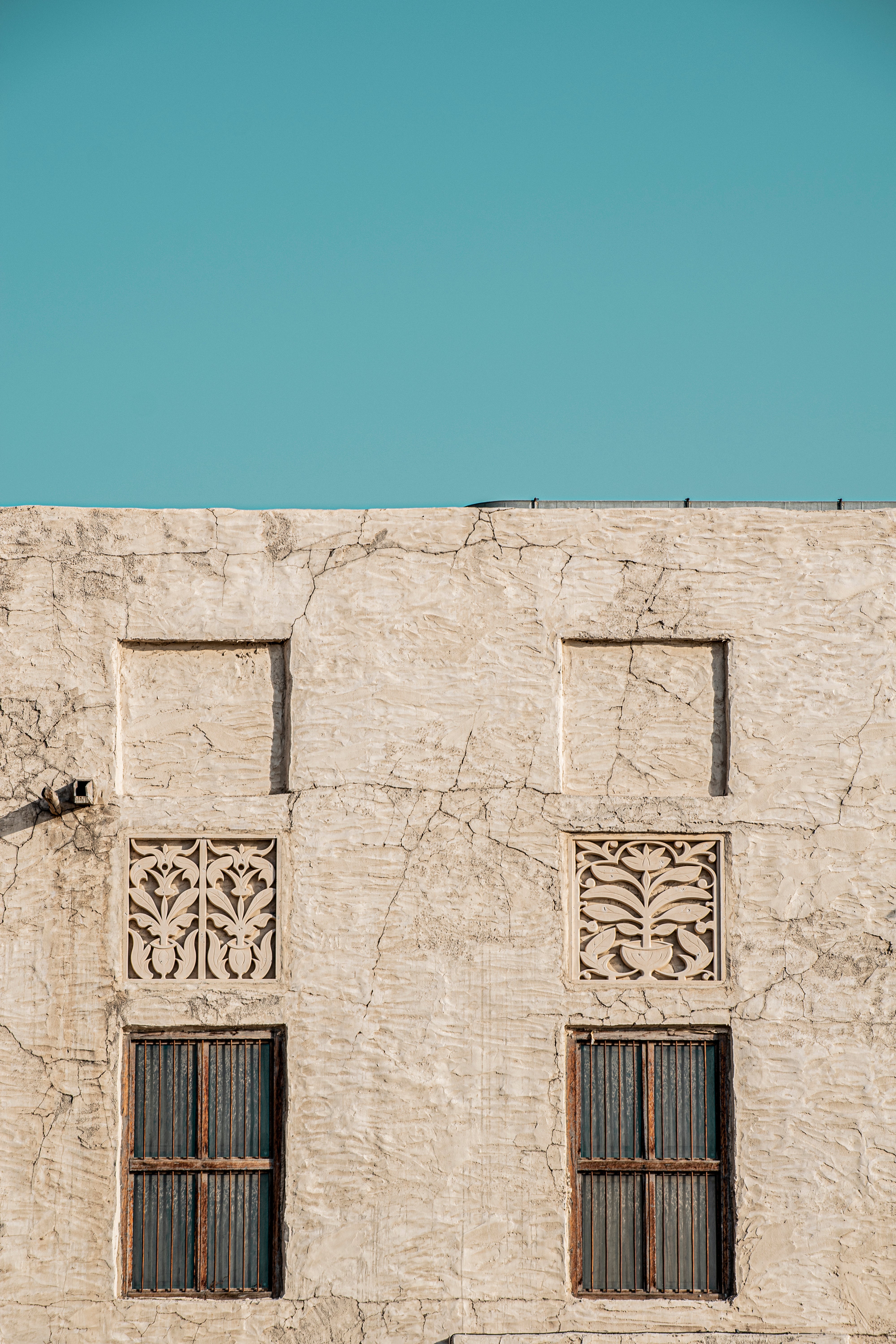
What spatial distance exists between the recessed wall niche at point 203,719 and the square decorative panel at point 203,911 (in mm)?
255

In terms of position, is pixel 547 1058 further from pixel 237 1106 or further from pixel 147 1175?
pixel 147 1175

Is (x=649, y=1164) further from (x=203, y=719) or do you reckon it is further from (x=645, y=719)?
(x=203, y=719)

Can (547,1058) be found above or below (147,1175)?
above

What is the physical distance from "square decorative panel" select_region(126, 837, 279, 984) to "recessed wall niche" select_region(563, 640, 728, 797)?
1.37 m

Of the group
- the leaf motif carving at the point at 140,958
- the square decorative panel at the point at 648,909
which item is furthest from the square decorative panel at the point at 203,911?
the square decorative panel at the point at 648,909

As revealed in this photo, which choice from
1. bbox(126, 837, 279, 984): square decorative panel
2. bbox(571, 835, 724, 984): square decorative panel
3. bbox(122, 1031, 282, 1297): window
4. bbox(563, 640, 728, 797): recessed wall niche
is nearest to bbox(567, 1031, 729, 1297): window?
bbox(571, 835, 724, 984): square decorative panel

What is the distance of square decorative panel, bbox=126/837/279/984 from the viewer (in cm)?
583

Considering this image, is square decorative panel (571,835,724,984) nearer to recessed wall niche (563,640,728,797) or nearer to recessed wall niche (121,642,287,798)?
recessed wall niche (563,640,728,797)

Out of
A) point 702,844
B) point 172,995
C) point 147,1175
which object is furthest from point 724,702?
point 147,1175

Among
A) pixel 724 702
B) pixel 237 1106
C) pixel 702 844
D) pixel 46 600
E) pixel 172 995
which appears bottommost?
pixel 237 1106

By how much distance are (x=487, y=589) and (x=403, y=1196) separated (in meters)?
2.52

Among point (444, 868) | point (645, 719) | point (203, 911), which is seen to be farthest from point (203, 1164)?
point (645, 719)

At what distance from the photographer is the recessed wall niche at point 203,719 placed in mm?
5969

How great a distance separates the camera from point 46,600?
598 centimetres
